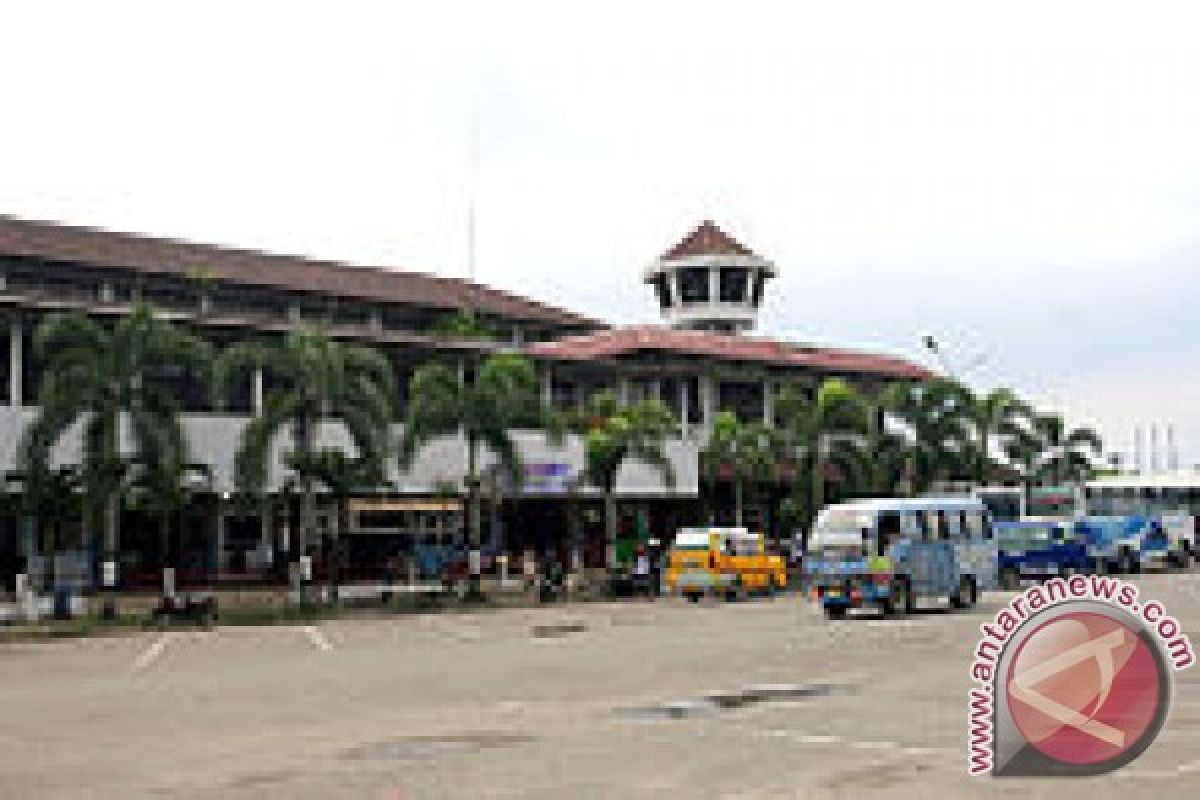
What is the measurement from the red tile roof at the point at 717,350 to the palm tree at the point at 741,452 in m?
5.09

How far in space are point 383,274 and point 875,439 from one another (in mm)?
23653

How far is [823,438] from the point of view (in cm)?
4947

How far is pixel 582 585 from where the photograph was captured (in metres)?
41.7

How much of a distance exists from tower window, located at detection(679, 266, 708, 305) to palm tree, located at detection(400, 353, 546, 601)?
39560mm

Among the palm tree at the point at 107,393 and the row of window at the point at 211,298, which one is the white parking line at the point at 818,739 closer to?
the palm tree at the point at 107,393

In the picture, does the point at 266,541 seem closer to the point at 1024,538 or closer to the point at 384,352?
the point at 384,352

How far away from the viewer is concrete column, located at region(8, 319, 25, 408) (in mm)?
39781

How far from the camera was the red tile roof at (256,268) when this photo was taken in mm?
50281

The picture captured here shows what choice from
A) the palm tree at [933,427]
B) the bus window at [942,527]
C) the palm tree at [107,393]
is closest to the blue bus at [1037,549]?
the palm tree at [933,427]

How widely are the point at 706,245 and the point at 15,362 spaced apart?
149ft

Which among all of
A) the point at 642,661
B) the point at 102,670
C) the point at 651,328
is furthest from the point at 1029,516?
the point at 102,670

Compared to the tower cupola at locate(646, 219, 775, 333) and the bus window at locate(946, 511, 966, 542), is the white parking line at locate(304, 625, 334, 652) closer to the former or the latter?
the bus window at locate(946, 511, 966, 542)

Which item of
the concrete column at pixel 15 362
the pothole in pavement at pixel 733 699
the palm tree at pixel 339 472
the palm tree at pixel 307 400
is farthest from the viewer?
the concrete column at pixel 15 362

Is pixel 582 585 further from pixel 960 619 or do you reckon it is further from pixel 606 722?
pixel 606 722
